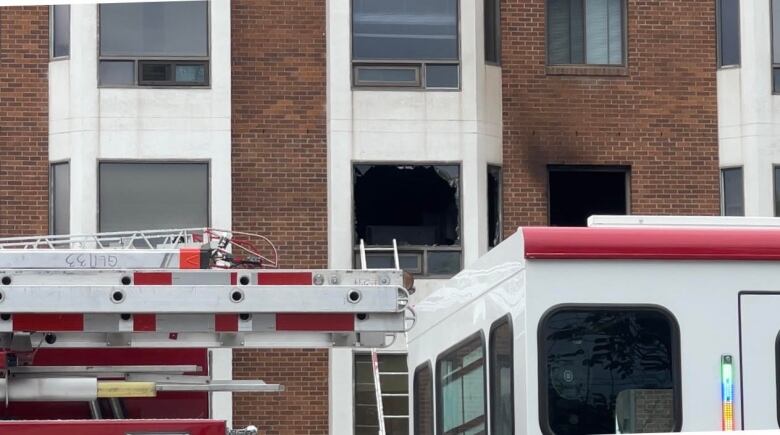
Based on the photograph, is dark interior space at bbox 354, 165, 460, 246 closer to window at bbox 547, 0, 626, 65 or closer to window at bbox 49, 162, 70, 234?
window at bbox 547, 0, 626, 65

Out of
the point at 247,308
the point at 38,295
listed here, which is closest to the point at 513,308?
the point at 247,308

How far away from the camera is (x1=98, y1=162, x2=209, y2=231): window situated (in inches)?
775

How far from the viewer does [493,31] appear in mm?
20672

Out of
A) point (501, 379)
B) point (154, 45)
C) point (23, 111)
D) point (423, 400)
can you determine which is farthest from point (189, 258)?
point (23, 111)

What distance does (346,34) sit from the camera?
2003 cm

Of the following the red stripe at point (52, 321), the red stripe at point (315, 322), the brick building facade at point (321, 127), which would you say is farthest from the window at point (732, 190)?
the red stripe at point (52, 321)

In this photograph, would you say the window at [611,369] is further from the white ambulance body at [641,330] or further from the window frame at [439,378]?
the window frame at [439,378]

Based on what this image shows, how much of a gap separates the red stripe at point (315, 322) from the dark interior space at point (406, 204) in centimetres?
1305

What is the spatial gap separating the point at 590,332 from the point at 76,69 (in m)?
14.2

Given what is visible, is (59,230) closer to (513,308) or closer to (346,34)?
(346,34)

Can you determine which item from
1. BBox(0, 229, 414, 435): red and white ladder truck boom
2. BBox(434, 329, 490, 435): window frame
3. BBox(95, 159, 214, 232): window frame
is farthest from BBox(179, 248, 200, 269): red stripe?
BBox(95, 159, 214, 232): window frame

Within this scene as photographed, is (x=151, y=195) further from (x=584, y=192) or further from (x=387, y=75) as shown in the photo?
(x=584, y=192)

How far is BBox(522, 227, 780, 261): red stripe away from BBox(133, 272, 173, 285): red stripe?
1527mm

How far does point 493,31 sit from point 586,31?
120 cm
